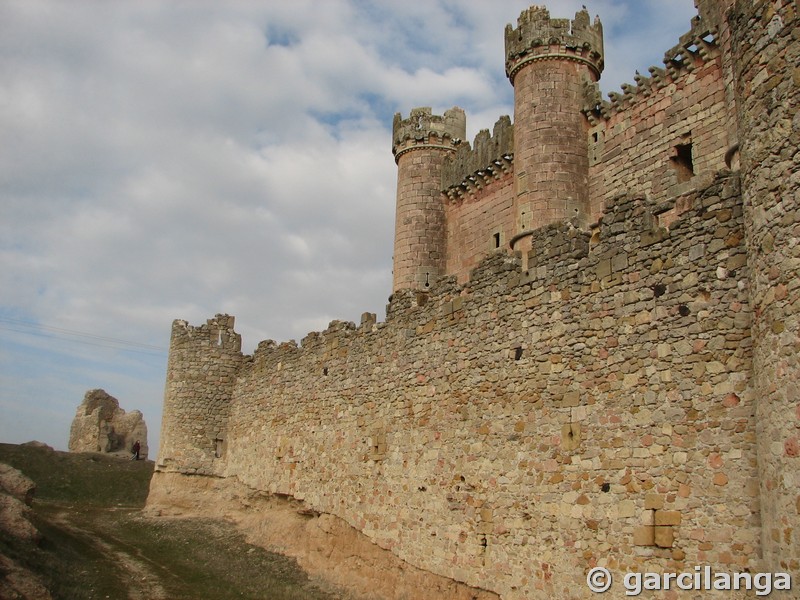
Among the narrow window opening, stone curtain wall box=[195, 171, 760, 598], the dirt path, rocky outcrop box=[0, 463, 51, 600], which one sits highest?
the narrow window opening

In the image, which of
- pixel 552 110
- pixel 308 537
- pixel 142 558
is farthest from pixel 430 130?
pixel 142 558

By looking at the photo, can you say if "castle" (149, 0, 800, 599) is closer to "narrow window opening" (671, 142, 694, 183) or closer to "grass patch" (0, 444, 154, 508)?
"narrow window opening" (671, 142, 694, 183)

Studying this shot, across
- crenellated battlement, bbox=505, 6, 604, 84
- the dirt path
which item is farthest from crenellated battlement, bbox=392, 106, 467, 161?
the dirt path

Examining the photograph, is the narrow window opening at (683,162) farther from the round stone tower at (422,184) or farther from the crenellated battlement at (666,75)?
the round stone tower at (422,184)

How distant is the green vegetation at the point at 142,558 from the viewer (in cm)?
1227

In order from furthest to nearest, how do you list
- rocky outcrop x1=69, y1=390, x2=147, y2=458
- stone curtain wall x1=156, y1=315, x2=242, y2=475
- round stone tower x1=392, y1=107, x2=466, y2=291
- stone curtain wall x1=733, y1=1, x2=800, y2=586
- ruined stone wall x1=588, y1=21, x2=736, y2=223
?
rocky outcrop x1=69, y1=390, x2=147, y2=458, round stone tower x1=392, y1=107, x2=466, y2=291, stone curtain wall x1=156, y1=315, x2=242, y2=475, ruined stone wall x1=588, y1=21, x2=736, y2=223, stone curtain wall x1=733, y1=1, x2=800, y2=586

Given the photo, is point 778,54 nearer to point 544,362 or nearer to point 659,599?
point 544,362

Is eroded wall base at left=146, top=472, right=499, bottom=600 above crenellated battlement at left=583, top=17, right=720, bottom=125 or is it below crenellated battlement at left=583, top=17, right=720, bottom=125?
below

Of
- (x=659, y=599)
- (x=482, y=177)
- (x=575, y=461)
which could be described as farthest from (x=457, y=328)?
(x=482, y=177)

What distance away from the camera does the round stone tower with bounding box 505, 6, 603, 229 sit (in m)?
17.2

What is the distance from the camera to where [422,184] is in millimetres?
21875

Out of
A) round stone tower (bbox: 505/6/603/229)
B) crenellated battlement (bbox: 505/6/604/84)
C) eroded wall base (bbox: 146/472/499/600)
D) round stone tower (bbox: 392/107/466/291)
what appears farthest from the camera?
round stone tower (bbox: 392/107/466/291)

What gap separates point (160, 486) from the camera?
2081cm

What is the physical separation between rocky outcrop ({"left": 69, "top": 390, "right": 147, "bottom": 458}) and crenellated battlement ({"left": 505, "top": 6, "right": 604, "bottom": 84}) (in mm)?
24068
